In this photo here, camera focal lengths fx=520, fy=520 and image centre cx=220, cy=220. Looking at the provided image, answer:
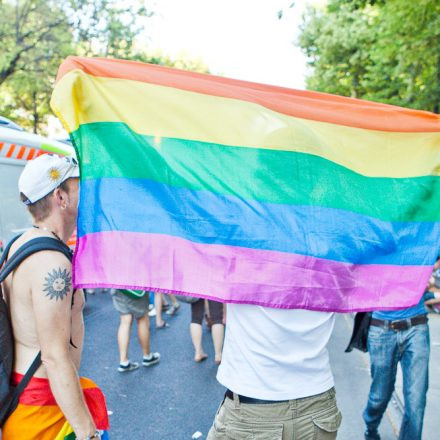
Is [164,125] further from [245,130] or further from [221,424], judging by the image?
[221,424]

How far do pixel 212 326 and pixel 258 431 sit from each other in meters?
4.30

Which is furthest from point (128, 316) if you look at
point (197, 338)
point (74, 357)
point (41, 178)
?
point (41, 178)

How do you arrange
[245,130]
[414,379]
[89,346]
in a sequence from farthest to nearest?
[89,346]
[414,379]
[245,130]

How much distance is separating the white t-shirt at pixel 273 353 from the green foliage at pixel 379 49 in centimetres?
724

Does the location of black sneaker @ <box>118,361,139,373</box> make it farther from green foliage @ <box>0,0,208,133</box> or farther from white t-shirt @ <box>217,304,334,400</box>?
green foliage @ <box>0,0,208,133</box>

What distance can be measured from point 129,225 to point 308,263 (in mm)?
837

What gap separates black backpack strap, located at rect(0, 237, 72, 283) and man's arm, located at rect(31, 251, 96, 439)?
3 centimetres

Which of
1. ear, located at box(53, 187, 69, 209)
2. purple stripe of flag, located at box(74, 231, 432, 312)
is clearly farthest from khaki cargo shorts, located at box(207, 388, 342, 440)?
ear, located at box(53, 187, 69, 209)

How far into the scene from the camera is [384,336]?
3977mm

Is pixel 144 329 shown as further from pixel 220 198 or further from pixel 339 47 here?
pixel 339 47

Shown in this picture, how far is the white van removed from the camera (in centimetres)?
699

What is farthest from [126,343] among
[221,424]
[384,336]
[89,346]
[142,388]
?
[221,424]

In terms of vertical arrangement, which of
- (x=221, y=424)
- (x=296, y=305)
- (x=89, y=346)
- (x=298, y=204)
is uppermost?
(x=298, y=204)

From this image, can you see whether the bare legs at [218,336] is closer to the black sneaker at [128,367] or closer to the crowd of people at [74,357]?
the black sneaker at [128,367]
